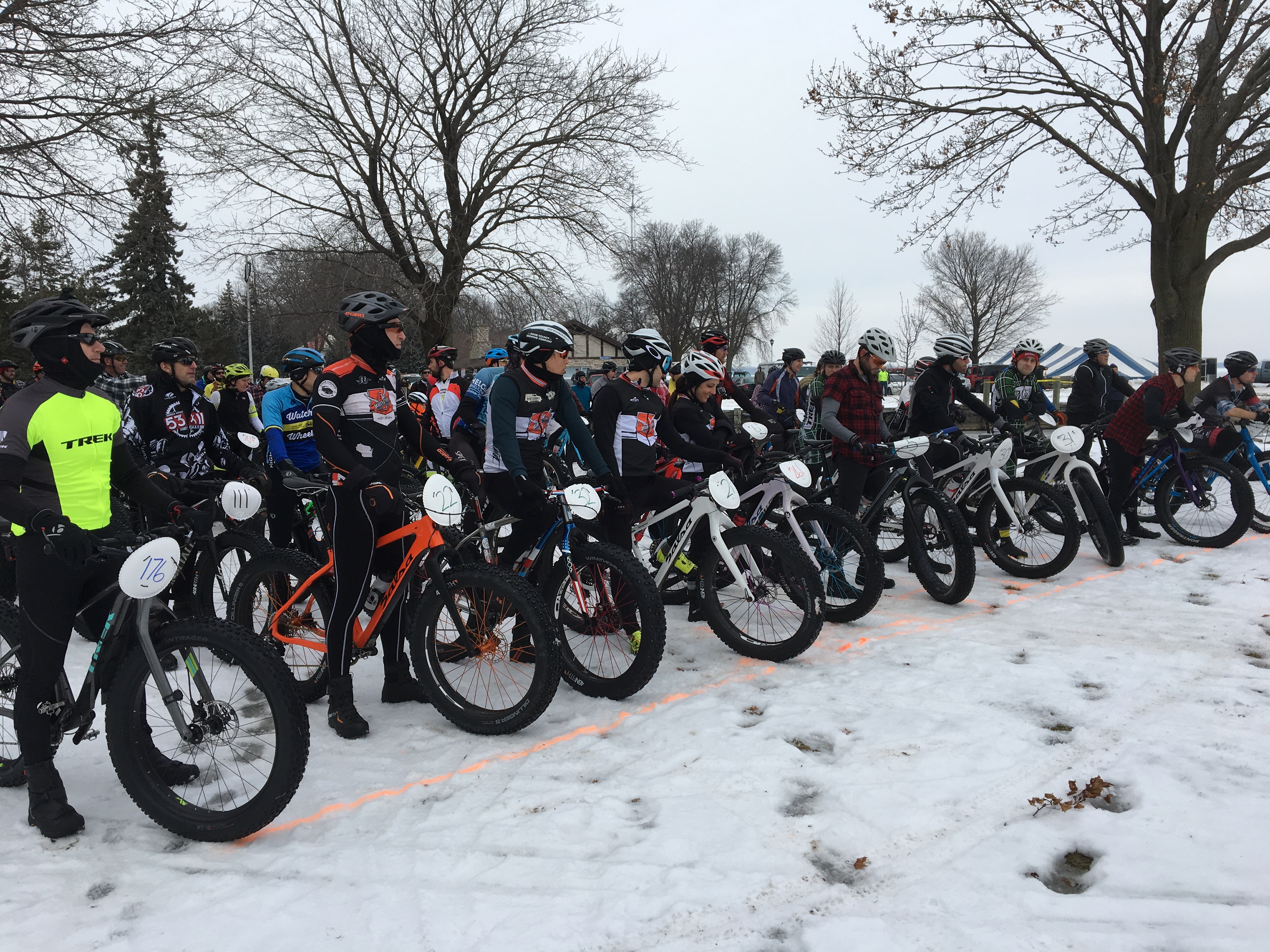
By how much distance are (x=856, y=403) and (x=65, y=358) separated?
16.6 feet

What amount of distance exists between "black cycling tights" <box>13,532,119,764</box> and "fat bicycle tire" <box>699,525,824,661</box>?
10.3ft

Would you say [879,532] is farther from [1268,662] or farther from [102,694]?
[102,694]

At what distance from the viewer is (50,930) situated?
2525mm

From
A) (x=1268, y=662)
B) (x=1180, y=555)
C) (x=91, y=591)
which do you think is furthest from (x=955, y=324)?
(x=91, y=591)

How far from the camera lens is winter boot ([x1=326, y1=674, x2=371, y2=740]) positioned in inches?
155

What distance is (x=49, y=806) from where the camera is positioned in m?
3.05

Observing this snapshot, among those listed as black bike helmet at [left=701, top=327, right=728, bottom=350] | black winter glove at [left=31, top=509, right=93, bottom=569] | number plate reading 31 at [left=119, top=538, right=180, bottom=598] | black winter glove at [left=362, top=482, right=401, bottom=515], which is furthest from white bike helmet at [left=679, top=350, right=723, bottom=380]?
black winter glove at [left=31, top=509, right=93, bottom=569]

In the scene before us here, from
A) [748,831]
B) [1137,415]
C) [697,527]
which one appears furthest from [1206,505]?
[748,831]

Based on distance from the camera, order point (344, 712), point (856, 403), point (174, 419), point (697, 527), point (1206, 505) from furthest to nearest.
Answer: point (1206, 505), point (856, 403), point (174, 419), point (697, 527), point (344, 712)

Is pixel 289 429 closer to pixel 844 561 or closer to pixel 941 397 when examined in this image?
pixel 844 561

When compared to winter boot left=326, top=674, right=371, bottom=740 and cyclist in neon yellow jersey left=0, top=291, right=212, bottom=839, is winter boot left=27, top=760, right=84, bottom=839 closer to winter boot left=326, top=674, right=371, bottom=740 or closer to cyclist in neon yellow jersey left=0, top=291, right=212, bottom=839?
cyclist in neon yellow jersey left=0, top=291, right=212, bottom=839

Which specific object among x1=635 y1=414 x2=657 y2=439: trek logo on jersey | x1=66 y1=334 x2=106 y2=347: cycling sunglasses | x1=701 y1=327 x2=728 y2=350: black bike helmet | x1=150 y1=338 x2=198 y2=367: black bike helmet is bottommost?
x1=635 y1=414 x2=657 y2=439: trek logo on jersey

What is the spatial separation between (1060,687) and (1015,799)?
1372 millimetres

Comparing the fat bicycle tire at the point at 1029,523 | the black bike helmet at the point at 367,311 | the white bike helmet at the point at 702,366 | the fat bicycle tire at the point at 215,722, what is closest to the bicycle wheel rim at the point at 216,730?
the fat bicycle tire at the point at 215,722
